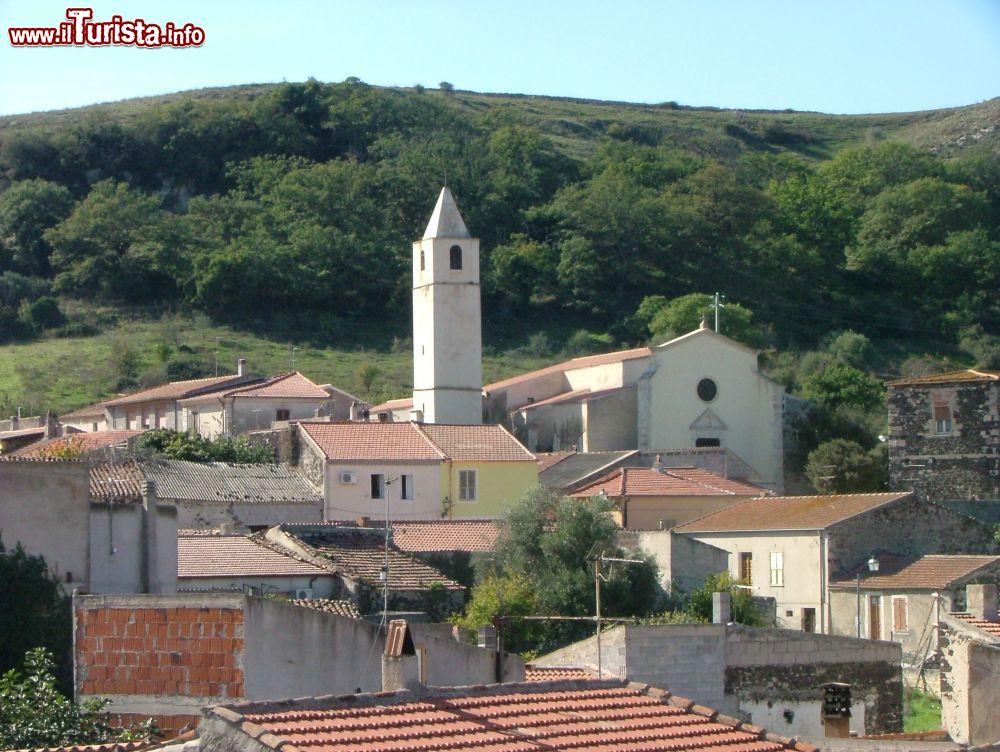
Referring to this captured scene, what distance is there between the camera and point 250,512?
4253 centimetres

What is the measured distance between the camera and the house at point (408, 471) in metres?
47.4

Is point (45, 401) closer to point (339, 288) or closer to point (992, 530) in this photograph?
point (339, 288)

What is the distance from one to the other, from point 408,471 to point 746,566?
38.2 ft

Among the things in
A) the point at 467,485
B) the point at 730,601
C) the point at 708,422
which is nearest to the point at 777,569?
the point at 730,601

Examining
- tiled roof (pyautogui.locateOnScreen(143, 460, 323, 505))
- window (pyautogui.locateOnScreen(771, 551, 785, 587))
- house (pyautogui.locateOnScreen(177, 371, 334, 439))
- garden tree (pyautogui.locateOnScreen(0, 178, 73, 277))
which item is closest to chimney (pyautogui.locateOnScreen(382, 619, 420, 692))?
window (pyautogui.locateOnScreen(771, 551, 785, 587))

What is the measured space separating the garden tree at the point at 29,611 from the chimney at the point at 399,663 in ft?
27.7

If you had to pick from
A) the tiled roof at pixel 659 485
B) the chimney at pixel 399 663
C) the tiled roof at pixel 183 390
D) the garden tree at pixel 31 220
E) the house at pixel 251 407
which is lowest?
the chimney at pixel 399 663

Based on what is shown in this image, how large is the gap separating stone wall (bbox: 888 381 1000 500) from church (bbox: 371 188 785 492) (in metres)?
8.91

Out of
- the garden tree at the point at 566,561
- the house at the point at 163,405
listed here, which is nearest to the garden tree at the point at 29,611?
the garden tree at the point at 566,561

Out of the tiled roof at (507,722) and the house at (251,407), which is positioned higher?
the house at (251,407)

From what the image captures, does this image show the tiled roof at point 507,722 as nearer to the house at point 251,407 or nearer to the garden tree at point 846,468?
the house at point 251,407

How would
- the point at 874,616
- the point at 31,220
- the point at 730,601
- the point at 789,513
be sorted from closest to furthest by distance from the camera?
the point at 730,601, the point at 874,616, the point at 789,513, the point at 31,220

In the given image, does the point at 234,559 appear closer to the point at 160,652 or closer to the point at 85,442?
the point at 160,652

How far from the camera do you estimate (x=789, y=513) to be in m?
40.4
